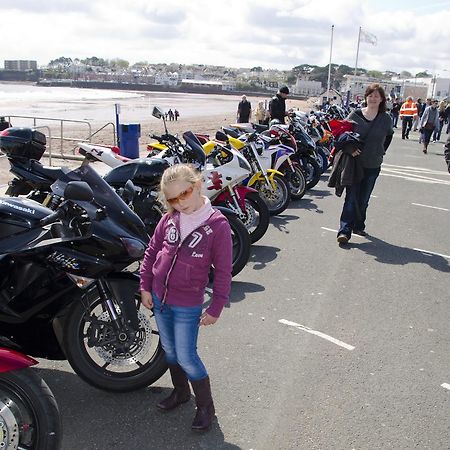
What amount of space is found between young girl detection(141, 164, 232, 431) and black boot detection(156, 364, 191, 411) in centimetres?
22

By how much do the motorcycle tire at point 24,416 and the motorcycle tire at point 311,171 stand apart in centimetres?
827

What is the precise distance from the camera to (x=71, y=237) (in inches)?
113

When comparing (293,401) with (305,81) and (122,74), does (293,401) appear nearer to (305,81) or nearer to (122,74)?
(305,81)

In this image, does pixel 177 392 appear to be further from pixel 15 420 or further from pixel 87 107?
pixel 87 107

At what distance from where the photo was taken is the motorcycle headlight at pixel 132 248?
303 cm

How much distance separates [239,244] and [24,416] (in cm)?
320

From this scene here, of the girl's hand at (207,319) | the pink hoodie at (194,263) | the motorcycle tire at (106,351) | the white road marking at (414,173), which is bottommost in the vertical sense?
the white road marking at (414,173)

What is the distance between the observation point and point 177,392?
3.27 metres

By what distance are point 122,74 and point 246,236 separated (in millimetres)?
168548

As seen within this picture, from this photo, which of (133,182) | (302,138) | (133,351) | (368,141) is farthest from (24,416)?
(302,138)

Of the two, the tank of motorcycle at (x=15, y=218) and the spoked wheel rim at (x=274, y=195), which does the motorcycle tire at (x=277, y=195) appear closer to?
the spoked wheel rim at (x=274, y=195)

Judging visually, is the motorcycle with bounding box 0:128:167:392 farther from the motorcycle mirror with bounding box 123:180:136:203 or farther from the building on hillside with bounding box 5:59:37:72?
the building on hillside with bounding box 5:59:37:72

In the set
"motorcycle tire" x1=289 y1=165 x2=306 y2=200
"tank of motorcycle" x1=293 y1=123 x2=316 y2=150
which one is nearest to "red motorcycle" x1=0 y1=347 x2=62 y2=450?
"motorcycle tire" x1=289 y1=165 x2=306 y2=200

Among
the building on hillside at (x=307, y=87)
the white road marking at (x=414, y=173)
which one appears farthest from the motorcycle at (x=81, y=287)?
the building on hillside at (x=307, y=87)
